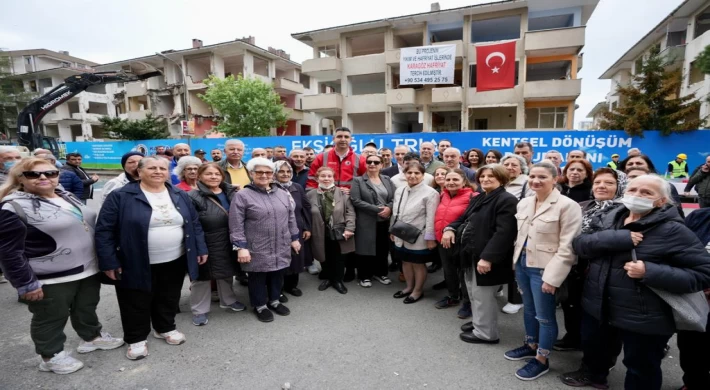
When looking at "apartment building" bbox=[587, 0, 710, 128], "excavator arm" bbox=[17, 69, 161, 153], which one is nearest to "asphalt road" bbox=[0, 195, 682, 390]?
"excavator arm" bbox=[17, 69, 161, 153]

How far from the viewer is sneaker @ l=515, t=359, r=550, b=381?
2615mm

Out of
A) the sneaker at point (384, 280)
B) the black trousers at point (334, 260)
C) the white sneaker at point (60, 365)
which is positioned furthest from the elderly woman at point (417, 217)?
the white sneaker at point (60, 365)

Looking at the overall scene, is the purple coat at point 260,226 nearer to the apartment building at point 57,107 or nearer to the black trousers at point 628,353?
the black trousers at point 628,353

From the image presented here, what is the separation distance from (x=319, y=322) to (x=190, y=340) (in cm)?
131

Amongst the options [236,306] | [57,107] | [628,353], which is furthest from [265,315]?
[57,107]

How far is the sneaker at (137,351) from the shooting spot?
2934 mm

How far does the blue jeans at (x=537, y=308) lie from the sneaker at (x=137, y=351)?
136 inches

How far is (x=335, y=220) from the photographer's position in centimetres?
439

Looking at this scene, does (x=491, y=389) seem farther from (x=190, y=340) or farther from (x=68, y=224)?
(x=68, y=224)

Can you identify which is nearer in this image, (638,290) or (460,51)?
(638,290)

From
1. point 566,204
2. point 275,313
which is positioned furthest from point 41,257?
point 566,204

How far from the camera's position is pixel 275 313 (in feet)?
12.6

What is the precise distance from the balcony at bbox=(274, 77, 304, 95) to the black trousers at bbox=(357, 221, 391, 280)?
1018 inches

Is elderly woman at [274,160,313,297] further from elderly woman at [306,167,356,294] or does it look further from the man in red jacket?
the man in red jacket
